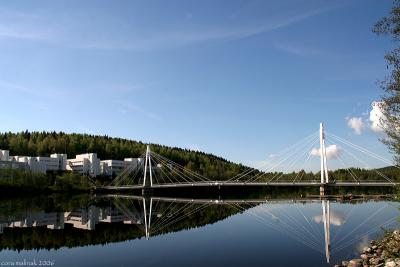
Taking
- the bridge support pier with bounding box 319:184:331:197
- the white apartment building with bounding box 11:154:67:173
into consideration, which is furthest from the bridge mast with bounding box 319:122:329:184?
the white apartment building with bounding box 11:154:67:173

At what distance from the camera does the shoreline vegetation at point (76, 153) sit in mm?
81188

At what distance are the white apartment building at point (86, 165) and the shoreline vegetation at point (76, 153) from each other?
4164mm

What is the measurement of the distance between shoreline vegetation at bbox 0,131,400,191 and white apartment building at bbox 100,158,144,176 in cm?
754

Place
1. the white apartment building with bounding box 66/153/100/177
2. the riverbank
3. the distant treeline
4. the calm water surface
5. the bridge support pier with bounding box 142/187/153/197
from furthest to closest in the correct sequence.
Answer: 1. the white apartment building with bounding box 66/153/100/177
2. the distant treeline
3. the bridge support pier with bounding box 142/187/153/197
4. the calm water surface
5. the riverbank

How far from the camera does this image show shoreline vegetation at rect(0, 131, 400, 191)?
81.2m

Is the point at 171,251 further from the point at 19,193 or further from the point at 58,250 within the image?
the point at 19,193

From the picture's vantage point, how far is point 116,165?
134 meters

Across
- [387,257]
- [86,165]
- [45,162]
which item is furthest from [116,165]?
[387,257]

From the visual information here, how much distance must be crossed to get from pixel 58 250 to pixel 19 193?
6096 cm

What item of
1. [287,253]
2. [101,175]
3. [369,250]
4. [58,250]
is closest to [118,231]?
[58,250]

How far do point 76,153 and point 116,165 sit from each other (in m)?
15.3

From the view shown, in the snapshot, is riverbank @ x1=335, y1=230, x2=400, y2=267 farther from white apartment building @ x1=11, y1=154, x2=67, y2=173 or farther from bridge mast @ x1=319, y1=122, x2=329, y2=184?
white apartment building @ x1=11, y1=154, x2=67, y2=173

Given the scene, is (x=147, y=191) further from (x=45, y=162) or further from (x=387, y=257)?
(x=387, y=257)

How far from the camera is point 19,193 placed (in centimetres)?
7706
